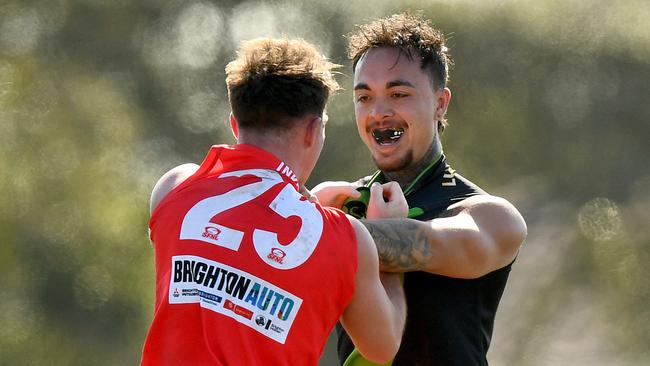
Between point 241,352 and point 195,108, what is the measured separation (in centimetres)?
1119

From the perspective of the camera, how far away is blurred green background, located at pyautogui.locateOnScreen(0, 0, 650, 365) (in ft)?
44.7

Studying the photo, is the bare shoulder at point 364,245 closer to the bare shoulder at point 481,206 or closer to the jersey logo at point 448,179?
the bare shoulder at point 481,206

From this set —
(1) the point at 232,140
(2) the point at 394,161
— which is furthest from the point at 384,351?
(1) the point at 232,140

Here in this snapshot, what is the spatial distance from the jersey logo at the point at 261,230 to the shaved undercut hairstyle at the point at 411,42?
1600 millimetres

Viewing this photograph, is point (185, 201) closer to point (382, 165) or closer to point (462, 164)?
point (382, 165)

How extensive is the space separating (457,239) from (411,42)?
1.19m

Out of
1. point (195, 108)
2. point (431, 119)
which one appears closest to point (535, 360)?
point (195, 108)

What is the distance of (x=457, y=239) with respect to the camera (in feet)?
14.7

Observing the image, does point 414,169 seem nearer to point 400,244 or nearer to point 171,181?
point 400,244

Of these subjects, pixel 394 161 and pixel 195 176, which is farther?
pixel 394 161

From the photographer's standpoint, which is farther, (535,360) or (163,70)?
(163,70)

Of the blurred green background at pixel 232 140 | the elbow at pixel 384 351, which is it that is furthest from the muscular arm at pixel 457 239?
the blurred green background at pixel 232 140

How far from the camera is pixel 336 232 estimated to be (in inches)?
149

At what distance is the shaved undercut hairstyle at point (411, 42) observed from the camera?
525 centimetres
